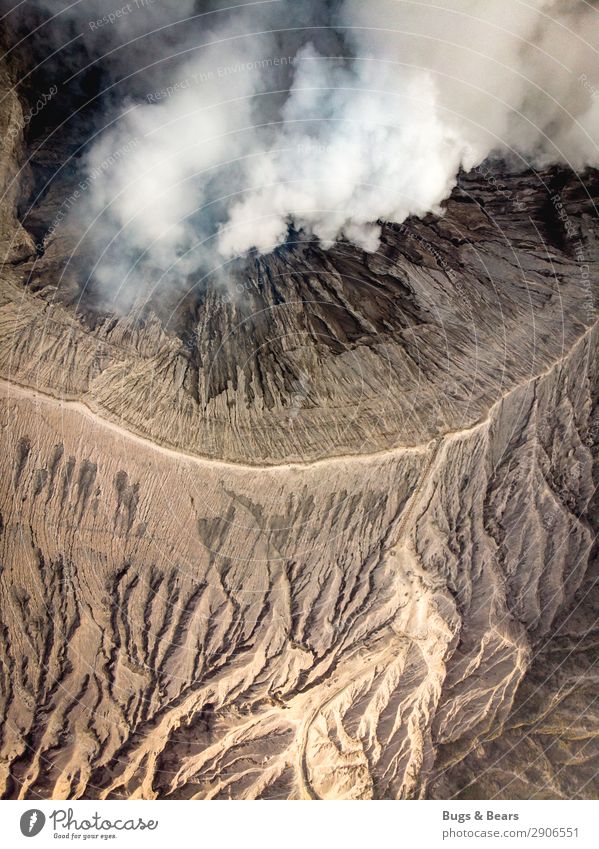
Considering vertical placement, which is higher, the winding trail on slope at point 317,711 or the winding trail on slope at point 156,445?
the winding trail on slope at point 156,445

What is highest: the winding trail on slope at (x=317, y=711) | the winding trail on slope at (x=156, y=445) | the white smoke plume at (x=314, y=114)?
the white smoke plume at (x=314, y=114)

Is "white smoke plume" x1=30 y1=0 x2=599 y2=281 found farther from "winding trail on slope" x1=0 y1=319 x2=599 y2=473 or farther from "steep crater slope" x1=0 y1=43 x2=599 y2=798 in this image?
"winding trail on slope" x1=0 y1=319 x2=599 y2=473

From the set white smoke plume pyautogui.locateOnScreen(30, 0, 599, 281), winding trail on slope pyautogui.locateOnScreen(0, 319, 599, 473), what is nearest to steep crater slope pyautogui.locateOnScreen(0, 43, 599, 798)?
winding trail on slope pyautogui.locateOnScreen(0, 319, 599, 473)

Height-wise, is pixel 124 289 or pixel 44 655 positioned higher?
pixel 124 289

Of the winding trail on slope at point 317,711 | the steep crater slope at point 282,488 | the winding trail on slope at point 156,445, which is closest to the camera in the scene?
the winding trail on slope at point 156,445

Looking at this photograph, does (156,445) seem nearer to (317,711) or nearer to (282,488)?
(282,488)

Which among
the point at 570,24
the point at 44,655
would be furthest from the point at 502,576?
the point at 570,24

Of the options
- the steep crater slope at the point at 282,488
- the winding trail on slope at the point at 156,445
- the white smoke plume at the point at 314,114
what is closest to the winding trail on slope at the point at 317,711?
the steep crater slope at the point at 282,488

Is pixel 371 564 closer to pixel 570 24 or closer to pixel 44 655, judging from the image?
pixel 44 655

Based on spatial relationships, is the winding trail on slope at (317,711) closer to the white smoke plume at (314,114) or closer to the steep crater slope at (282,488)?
the steep crater slope at (282,488)
